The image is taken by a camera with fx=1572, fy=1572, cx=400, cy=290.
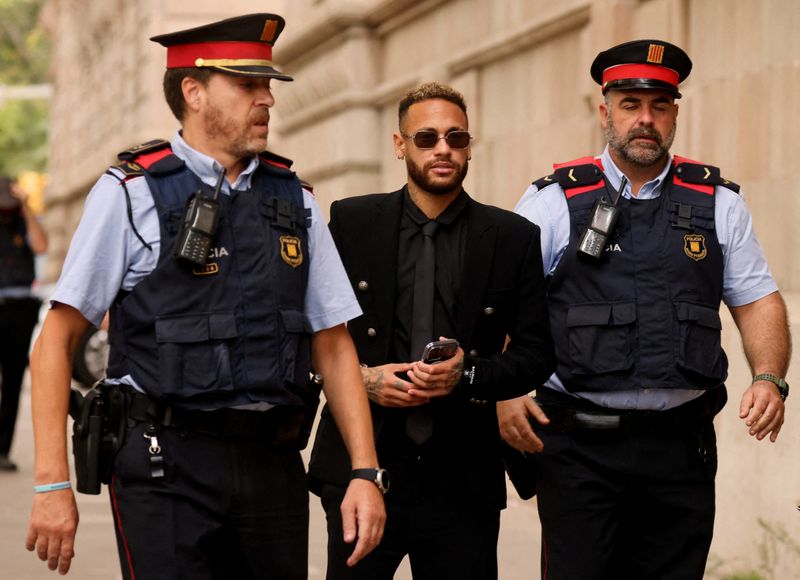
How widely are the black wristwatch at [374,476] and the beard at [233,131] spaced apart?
863 mm

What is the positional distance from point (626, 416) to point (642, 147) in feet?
2.79

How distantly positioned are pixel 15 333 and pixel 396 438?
21.9ft

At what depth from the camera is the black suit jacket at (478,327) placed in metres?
4.62

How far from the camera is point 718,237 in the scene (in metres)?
4.93

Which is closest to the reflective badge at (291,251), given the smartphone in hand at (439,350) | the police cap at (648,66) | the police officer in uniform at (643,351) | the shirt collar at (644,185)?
the smartphone in hand at (439,350)

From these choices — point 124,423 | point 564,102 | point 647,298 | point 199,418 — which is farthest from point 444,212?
point 564,102

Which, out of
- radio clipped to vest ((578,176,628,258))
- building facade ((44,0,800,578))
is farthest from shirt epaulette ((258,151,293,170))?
building facade ((44,0,800,578))

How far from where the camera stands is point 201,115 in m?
4.07

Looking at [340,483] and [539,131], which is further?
[539,131]

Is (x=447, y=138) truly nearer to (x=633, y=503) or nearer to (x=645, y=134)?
(x=645, y=134)

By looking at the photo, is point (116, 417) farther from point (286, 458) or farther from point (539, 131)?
point (539, 131)

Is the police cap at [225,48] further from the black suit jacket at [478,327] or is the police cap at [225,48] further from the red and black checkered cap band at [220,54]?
the black suit jacket at [478,327]

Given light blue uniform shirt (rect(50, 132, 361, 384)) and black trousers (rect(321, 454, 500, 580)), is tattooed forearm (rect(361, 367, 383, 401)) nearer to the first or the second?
black trousers (rect(321, 454, 500, 580))

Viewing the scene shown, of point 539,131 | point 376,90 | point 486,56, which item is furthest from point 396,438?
point 376,90
